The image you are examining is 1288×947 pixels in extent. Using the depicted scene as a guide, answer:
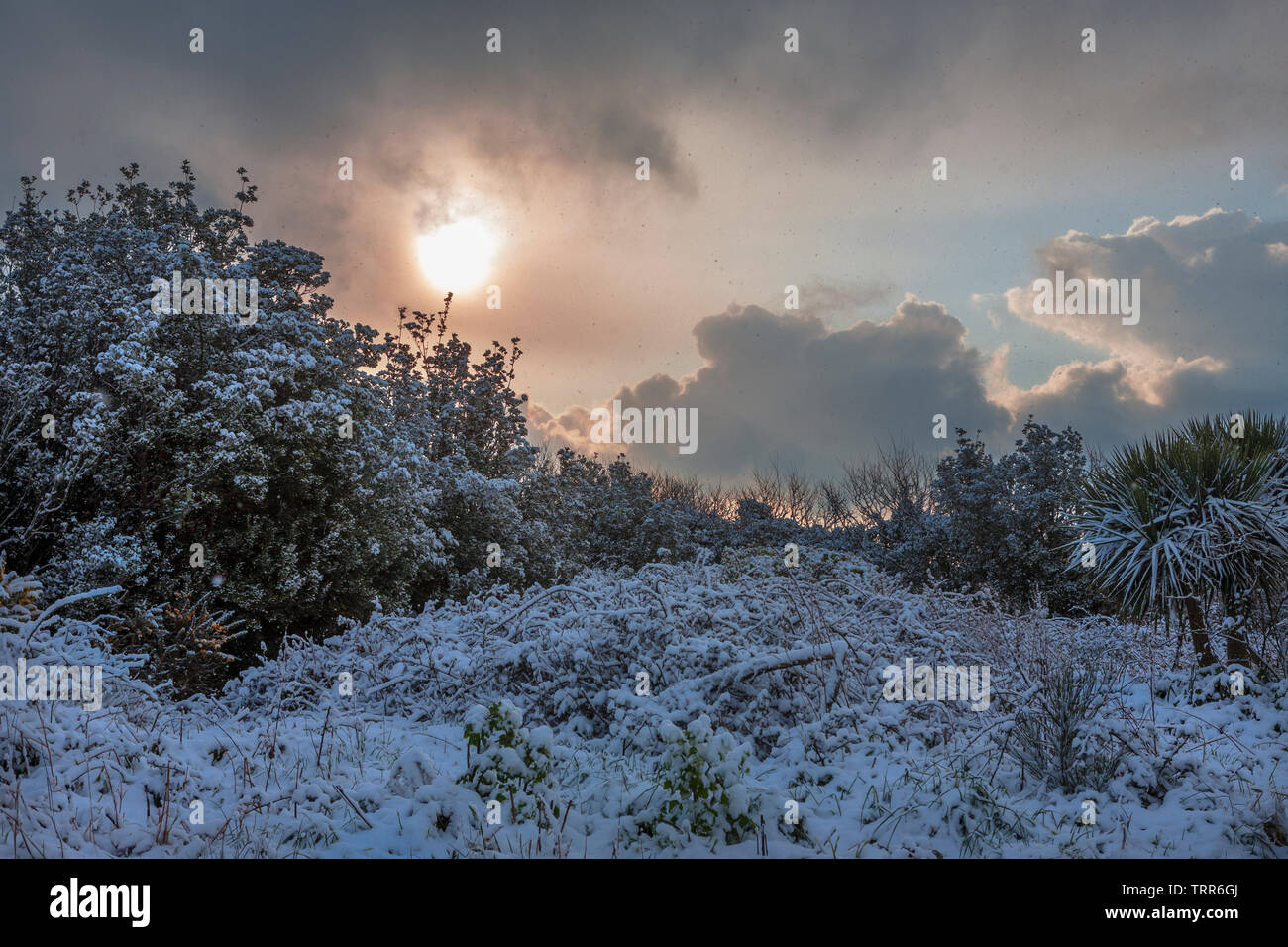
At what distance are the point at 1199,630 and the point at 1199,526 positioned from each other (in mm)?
882

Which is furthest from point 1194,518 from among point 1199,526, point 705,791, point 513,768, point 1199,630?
point 513,768

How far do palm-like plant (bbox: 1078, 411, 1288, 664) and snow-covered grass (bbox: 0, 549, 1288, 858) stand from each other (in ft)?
2.16

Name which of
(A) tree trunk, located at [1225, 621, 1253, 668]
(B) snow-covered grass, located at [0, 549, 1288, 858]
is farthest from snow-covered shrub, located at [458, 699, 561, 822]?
(A) tree trunk, located at [1225, 621, 1253, 668]

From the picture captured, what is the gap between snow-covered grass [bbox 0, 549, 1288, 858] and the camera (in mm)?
3424

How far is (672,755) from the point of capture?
3564 mm

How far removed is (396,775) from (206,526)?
798 cm

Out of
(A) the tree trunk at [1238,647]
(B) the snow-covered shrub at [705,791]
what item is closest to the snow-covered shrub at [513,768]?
(B) the snow-covered shrub at [705,791]

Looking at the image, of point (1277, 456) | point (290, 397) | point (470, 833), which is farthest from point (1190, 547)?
point (290, 397)

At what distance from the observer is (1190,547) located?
5828 mm

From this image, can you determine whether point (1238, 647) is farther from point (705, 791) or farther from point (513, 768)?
point (513, 768)

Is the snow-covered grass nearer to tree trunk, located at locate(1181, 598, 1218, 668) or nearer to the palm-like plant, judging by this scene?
tree trunk, located at locate(1181, 598, 1218, 668)
